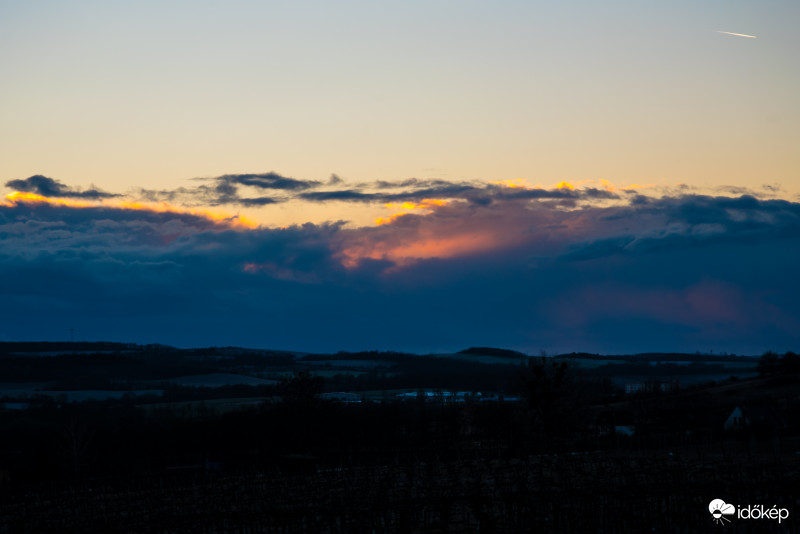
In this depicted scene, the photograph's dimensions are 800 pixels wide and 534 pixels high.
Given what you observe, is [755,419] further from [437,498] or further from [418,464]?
[437,498]

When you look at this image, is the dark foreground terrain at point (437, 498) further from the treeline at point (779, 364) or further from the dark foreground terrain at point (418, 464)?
the treeline at point (779, 364)

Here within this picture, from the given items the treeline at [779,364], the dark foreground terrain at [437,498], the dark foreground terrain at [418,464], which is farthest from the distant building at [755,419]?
the treeline at [779,364]

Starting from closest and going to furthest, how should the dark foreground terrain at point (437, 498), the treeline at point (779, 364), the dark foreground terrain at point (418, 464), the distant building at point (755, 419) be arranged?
the dark foreground terrain at point (437, 498) → the dark foreground terrain at point (418, 464) → the distant building at point (755, 419) → the treeline at point (779, 364)

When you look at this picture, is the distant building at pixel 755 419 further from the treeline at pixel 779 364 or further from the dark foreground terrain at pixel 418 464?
the treeline at pixel 779 364

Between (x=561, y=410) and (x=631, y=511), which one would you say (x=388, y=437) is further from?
(x=631, y=511)

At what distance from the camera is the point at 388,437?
83.9 metres

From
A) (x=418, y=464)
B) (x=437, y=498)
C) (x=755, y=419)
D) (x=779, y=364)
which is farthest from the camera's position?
(x=779, y=364)

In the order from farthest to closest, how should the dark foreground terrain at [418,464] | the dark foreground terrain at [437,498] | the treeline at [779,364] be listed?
the treeline at [779,364] → the dark foreground terrain at [418,464] → the dark foreground terrain at [437,498]

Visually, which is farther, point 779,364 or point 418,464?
point 779,364

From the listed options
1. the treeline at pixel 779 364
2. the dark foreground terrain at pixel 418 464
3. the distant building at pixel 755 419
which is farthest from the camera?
the treeline at pixel 779 364

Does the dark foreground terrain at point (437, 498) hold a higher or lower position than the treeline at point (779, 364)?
lower

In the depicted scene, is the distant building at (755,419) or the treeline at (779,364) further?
the treeline at (779,364)

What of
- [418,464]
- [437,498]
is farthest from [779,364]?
[437,498]

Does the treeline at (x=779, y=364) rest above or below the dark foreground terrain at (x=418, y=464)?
above
